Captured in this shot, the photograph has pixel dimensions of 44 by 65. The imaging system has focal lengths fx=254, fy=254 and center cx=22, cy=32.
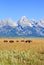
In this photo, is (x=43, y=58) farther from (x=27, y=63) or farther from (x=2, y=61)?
(x=2, y=61)

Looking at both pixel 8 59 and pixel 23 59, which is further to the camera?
pixel 23 59

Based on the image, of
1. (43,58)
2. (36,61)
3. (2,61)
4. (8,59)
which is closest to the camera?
(2,61)

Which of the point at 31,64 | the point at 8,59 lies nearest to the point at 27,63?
the point at 31,64

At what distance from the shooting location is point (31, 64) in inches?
890

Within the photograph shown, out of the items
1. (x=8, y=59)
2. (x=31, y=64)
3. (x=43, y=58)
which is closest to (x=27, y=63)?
(x=31, y=64)

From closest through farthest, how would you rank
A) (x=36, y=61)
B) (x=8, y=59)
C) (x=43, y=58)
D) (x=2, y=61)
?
1. (x=2, y=61)
2. (x=8, y=59)
3. (x=36, y=61)
4. (x=43, y=58)

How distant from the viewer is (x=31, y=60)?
23938 millimetres

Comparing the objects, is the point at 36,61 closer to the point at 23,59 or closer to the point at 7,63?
the point at 23,59

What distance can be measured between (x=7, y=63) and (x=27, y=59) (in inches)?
163

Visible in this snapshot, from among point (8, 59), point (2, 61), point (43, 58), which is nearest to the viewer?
point (2, 61)

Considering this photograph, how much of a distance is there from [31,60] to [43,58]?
8.56 feet

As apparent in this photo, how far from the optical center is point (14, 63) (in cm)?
2105

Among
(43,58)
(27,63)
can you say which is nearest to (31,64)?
(27,63)

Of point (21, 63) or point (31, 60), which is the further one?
point (31, 60)
